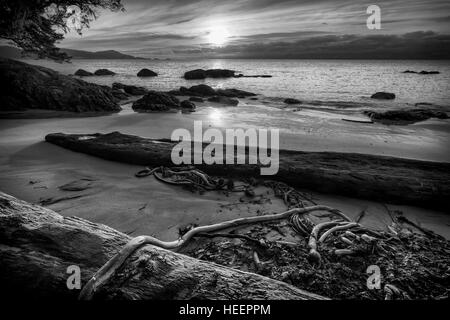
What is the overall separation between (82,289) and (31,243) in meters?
0.69

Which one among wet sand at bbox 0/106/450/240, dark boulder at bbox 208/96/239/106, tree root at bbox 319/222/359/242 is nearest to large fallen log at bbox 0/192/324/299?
wet sand at bbox 0/106/450/240

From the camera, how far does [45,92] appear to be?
447 inches

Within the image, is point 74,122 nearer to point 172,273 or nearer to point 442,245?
point 172,273

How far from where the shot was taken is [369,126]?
1043 centimetres

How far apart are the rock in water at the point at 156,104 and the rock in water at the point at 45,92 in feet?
3.55

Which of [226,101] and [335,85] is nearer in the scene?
[226,101]

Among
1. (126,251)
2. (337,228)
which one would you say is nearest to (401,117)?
(337,228)

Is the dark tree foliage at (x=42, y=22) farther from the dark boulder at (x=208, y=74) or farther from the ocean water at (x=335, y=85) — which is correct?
the dark boulder at (x=208, y=74)

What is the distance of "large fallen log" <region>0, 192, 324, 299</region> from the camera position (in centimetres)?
177

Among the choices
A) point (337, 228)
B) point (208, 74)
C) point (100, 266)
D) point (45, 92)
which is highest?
point (208, 74)

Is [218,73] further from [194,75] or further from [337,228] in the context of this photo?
[337,228]

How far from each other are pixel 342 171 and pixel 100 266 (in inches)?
152

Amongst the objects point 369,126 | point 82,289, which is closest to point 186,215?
point 82,289

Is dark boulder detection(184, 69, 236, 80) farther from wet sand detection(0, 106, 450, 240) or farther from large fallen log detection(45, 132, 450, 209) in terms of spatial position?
large fallen log detection(45, 132, 450, 209)
